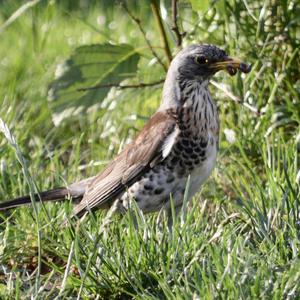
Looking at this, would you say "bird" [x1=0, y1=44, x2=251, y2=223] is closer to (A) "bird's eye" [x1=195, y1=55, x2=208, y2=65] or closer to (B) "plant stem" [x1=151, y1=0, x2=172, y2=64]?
(A) "bird's eye" [x1=195, y1=55, x2=208, y2=65]

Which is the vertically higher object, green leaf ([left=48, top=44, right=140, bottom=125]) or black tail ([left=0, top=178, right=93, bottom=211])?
green leaf ([left=48, top=44, right=140, bottom=125])

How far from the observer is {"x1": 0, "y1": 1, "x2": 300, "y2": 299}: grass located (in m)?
3.51

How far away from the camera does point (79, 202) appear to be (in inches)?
186

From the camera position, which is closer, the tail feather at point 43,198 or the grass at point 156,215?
the grass at point 156,215

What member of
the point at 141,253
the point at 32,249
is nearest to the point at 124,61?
the point at 32,249

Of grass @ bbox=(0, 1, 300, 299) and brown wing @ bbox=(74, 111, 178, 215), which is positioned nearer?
grass @ bbox=(0, 1, 300, 299)

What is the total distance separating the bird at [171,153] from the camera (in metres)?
4.42

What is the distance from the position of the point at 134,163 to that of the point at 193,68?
57 cm

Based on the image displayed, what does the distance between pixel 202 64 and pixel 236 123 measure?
26.1 inches

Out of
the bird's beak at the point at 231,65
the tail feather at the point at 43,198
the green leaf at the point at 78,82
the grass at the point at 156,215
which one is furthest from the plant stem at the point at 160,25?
the tail feather at the point at 43,198

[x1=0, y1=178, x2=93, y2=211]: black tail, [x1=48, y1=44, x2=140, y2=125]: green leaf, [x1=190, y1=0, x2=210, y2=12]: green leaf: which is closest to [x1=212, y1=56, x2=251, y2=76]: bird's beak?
[x1=190, y1=0, x2=210, y2=12]: green leaf

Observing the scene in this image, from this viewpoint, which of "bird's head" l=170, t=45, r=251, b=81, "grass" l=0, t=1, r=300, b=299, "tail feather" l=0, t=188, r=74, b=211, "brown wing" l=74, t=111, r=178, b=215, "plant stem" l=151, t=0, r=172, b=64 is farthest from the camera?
"plant stem" l=151, t=0, r=172, b=64

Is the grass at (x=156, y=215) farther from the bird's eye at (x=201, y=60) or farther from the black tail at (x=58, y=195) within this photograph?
the bird's eye at (x=201, y=60)

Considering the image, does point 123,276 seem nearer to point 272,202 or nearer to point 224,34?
point 272,202
